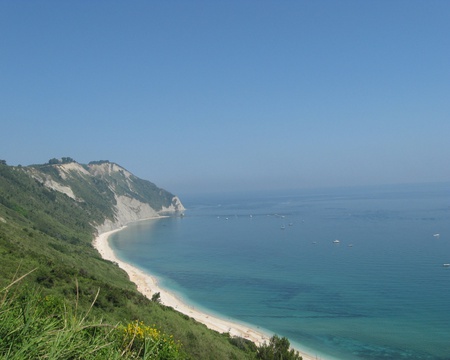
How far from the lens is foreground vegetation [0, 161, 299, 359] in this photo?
5805 millimetres

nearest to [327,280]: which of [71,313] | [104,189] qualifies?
[71,313]

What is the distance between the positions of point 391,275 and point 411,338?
22.1 meters

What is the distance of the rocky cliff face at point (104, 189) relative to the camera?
412 ft

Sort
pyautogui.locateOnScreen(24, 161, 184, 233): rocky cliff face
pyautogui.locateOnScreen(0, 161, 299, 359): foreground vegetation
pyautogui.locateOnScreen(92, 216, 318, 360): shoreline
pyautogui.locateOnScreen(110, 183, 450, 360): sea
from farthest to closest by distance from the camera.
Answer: pyautogui.locateOnScreen(24, 161, 184, 233): rocky cliff face < pyautogui.locateOnScreen(92, 216, 318, 360): shoreline < pyautogui.locateOnScreen(110, 183, 450, 360): sea < pyautogui.locateOnScreen(0, 161, 299, 359): foreground vegetation

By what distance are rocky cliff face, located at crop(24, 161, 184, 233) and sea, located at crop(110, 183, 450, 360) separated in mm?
24026

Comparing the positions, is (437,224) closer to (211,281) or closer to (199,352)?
(211,281)

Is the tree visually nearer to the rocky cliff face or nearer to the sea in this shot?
the sea

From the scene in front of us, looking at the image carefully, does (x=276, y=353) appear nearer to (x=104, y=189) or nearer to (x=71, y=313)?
(x=71, y=313)

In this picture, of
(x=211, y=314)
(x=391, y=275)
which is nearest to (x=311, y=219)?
(x=391, y=275)

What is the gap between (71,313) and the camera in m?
7.05

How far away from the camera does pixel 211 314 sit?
4838cm

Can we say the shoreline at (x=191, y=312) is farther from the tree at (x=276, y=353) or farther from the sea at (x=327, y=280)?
the tree at (x=276, y=353)

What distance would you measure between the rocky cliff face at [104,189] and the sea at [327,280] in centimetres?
2403

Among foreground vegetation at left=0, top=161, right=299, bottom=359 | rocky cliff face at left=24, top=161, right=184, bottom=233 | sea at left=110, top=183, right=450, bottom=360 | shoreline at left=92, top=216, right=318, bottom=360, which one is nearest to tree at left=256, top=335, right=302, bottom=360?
foreground vegetation at left=0, top=161, right=299, bottom=359
